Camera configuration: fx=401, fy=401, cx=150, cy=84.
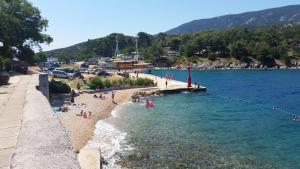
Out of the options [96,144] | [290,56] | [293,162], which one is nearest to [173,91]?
[96,144]

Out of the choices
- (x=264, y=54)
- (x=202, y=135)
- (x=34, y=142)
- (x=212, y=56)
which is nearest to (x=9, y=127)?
(x=34, y=142)

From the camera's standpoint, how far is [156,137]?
3322 centimetres

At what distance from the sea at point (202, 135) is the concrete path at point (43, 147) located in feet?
30.7

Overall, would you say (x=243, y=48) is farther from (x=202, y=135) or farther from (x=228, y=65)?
(x=202, y=135)

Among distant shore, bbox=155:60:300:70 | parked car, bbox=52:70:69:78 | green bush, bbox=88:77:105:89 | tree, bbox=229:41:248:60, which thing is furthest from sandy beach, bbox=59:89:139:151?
tree, bbox=229:41:248:60

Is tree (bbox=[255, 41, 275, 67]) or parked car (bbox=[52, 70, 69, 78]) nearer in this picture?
parked car (bbox=[52, 70, 69, 78])

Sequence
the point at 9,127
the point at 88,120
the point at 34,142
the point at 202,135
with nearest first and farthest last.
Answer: the point at 34,142 < the point at 9,127 < the point at 202,135 < the point at 88,120

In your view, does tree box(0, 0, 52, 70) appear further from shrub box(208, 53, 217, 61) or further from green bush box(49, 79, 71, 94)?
shrub box(208, 53, 217, 61)

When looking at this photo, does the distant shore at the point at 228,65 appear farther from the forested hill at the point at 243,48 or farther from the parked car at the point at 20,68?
the parked car at the point at 20,68

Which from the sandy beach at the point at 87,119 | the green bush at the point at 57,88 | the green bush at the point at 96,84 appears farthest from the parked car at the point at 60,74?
the green bush at the point at 57,88

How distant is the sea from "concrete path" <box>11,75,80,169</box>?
9.35 metres

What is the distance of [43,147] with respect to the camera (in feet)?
41.6

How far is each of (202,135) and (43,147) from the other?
23008mm

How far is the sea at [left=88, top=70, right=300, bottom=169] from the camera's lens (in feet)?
85.9
